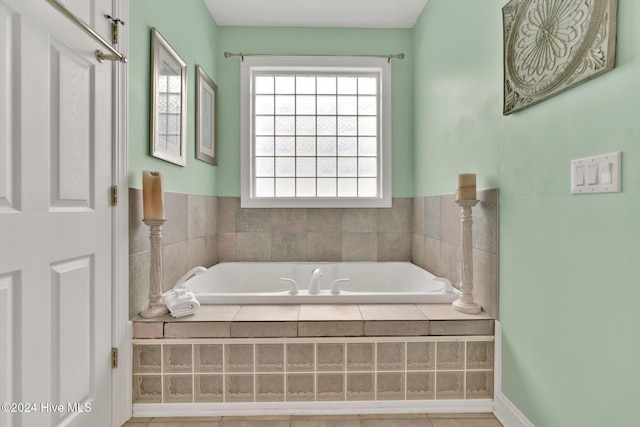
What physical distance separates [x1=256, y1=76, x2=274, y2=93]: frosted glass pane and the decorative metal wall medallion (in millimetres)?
1916

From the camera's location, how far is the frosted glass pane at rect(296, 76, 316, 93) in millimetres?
3010

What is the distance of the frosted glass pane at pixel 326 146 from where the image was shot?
304 cm

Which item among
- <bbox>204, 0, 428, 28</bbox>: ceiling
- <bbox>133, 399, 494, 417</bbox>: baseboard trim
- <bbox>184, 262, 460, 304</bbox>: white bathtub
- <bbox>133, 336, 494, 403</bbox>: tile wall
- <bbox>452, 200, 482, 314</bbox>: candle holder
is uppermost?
<bbox>204, 0, 428, 28</bbox>: ceiling

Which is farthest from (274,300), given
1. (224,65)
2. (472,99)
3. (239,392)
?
(224,65)

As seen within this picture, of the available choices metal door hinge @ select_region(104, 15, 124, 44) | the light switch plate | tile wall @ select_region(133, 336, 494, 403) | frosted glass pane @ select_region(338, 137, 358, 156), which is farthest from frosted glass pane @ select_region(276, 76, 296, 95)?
the light switch plate

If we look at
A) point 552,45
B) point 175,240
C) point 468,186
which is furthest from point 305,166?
point 552,45

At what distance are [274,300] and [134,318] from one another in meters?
0.69

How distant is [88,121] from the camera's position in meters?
1.39

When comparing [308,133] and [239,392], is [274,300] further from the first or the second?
[308,133]

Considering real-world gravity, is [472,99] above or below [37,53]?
above

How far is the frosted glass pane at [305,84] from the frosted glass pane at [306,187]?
0.78 meters

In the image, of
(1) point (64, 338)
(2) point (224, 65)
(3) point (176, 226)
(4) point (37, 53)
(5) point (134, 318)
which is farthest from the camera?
(2) point (224, 65)

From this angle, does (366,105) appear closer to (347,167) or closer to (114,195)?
(347,167)

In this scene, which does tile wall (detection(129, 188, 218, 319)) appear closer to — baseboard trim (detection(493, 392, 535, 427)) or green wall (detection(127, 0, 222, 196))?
green wall (detection(127, 0, 222, 196))
